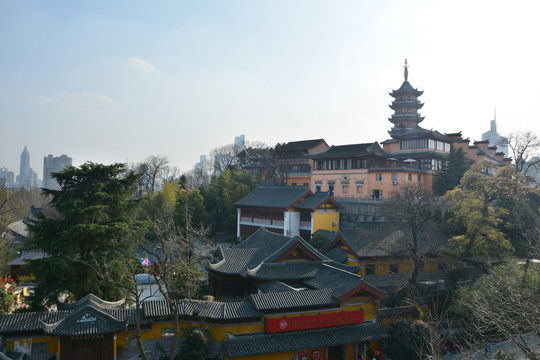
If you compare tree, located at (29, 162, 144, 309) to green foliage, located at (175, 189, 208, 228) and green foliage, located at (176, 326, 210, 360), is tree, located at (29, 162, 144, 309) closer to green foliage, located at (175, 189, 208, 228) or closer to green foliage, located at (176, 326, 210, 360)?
green foliage, located at (176, 326, 210, 360)

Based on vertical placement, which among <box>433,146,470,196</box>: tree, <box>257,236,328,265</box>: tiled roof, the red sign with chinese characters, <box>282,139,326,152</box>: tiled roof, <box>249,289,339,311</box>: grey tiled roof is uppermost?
<box>282,139,326,152</box>: tiled roof

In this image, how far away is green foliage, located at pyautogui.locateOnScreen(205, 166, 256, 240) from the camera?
3881cm

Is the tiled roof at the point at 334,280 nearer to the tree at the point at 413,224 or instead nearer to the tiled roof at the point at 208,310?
the tiled roof at the point at 208,310

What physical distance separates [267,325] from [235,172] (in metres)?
28.8

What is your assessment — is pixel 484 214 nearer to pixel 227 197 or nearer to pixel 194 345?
pixel 194 345

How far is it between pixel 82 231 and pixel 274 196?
20.6m

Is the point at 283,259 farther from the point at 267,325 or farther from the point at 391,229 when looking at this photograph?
the point at 391,229

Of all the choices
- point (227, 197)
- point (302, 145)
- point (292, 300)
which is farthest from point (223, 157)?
point (292, 300)

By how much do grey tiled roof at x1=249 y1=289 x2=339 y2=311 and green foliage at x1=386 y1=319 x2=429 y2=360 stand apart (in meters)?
2.84

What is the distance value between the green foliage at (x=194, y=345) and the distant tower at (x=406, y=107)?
3974 centimetres

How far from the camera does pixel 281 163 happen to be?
160 feet

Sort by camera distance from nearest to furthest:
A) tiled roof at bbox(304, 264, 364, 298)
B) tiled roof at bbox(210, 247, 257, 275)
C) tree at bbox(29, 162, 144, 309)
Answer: tree at bbox(29, 162, 144, 309)
tiled roof at bbox(304, 264, 364, 298)
tiled roof at bbox(210, 247, 257, 275)

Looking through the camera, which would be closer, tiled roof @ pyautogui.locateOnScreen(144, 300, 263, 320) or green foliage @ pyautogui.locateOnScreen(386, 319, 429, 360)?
tiled roof @ pyautogui.locateOnScreen(144, 300, 263, 320)

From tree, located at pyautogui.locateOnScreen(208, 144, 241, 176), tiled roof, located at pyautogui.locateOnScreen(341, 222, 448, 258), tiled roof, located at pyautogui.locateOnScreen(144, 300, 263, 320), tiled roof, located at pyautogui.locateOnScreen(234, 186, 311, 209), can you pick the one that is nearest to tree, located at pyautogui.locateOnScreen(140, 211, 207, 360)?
tiled roof, located at pyautogui.locateOnScreen(144, 300, 263, 320)
